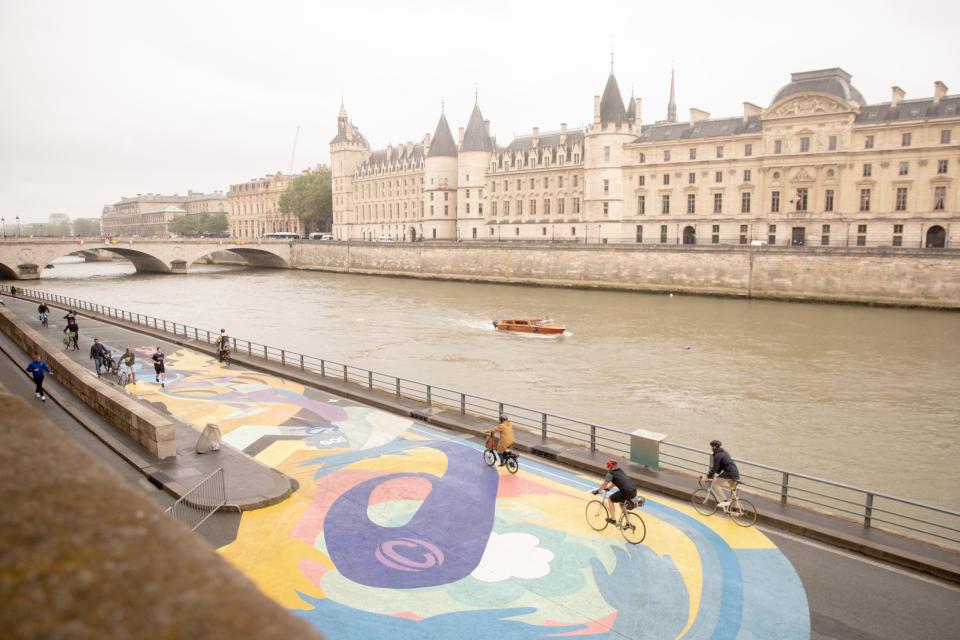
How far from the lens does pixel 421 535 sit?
1093 cm

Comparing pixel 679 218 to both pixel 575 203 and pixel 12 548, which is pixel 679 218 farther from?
pixel 12 548

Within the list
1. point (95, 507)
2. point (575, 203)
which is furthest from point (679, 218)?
point (95, 507)

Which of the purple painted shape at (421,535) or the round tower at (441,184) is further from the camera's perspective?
the round tower at (441,184)

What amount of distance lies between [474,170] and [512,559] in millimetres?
86305

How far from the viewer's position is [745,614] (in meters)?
8.98

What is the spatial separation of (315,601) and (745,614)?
18.7 ft

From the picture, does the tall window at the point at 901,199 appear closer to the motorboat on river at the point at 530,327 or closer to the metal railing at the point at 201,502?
the motorboat on river at the point at 530,327

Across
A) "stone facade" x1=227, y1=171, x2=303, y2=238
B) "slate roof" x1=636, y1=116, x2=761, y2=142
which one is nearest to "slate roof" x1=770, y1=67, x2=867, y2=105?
"slate roof" x1=636, y1=116, x2=761, y2=142

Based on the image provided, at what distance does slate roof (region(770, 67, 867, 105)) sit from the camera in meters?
59.3

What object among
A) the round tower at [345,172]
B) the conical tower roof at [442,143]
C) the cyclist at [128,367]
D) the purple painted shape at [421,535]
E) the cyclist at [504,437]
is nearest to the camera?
the purple painted shape at [421,535]

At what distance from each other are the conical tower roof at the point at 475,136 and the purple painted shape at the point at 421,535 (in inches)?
3313

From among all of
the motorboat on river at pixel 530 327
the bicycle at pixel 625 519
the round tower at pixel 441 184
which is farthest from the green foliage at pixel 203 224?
the bicycle at pixel 625 519

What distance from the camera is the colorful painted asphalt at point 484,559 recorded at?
8742mm

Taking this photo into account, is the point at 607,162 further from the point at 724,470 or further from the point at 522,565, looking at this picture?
the point at 522,565
